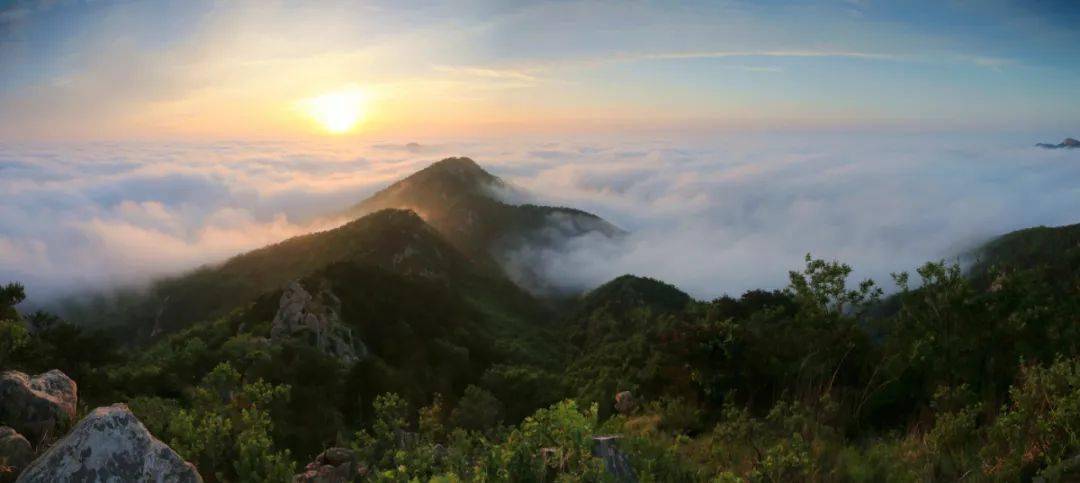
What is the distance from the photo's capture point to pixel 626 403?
17.7 metres

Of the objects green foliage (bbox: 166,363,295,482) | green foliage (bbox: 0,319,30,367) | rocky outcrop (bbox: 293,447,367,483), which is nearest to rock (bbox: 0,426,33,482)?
green foliage (bbox: 166,363,295,482)

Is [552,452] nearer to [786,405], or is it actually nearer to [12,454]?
[786,405]

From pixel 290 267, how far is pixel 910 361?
136122 millimetres

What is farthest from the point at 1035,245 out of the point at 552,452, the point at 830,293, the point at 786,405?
the point at 552,452

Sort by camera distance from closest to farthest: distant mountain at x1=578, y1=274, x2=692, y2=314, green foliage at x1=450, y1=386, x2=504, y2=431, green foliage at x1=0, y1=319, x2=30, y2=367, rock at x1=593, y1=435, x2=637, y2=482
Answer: rock at x1=593, y1=435, x2=637, y2=482 < green foliage at x1=0, y1=319, x2=30, y2=367 < green foliage at x1=450, y1=386, x2=504, y2=431 < distant mountain at x1=578, y1=274, x2=692, y2=314

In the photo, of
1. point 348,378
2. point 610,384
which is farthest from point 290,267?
point 610,384

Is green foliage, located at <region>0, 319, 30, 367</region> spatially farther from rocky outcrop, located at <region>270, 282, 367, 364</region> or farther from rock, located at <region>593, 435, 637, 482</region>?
rocky outcrop, located at <region>270, 282, 367, 364</region>

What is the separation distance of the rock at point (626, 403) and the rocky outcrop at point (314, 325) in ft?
131

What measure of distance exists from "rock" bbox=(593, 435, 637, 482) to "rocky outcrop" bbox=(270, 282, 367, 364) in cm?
4886

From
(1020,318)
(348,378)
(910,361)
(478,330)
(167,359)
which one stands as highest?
(1020,318)

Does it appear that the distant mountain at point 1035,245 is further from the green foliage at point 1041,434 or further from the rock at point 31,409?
the rock at point 31,409

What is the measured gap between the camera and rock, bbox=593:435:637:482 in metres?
7.68

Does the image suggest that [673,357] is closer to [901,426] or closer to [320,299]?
[901,426]

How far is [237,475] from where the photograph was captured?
33.7 ft
